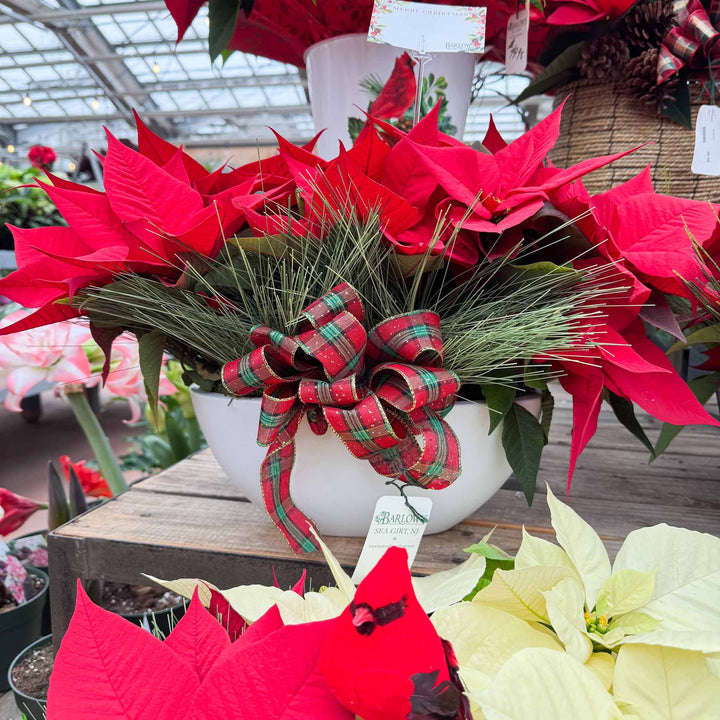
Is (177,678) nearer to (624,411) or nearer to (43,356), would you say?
(624,411)

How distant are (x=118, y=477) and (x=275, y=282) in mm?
601

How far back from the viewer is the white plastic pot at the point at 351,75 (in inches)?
27.6

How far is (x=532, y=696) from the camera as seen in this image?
192mm

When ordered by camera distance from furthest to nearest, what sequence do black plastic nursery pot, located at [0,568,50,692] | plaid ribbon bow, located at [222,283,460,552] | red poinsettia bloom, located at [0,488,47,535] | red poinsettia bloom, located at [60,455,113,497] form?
red poinsettia bloom, located at [60,455,113,497]
red poinsettia bloom, located at [0,488,47,535]
black plastic nursery pot, located at [0,568,50,692]
plaid ribbon bow, located at [222,283,460,552]

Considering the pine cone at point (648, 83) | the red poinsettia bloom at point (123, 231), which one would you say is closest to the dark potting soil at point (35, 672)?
the red poinsettia bloom at point (123, 231)

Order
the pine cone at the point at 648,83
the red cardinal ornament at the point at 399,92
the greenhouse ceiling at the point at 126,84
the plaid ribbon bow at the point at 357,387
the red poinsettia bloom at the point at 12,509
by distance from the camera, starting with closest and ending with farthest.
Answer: the plaid ribbon bow at the point at 357,387 < the red cardinal ornament at the point at 399,92 < the pine cone at the point at 648,83 < the red poinsettia bloom at the point at 12,509 < the greenhouse ceiling at the point at 126,84

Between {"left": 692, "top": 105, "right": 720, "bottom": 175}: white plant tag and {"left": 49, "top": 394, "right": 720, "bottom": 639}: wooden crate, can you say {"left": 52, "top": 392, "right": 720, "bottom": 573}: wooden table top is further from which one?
{"left": 692, "top": 105, "right": 720, "bottom": 175}: white plant tag

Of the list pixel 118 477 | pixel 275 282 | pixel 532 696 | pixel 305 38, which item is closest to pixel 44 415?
pixel 118 477

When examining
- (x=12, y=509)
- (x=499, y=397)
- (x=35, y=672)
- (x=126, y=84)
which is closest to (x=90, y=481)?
(x=12, y=509)

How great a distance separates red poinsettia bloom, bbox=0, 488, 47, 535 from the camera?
930mm

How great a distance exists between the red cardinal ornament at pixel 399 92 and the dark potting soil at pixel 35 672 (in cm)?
60

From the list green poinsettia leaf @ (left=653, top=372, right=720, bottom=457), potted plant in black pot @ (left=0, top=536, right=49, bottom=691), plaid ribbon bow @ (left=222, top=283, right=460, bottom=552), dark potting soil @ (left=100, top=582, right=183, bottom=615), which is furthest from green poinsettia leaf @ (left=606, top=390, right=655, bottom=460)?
potted plant in black pot @ (left=0, top=536, right=49, bottom=691)

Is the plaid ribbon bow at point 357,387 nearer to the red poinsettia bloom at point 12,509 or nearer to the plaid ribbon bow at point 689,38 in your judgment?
the plaid ribbon bow at point 689,38

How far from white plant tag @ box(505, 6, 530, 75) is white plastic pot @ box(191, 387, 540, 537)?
375 mm
